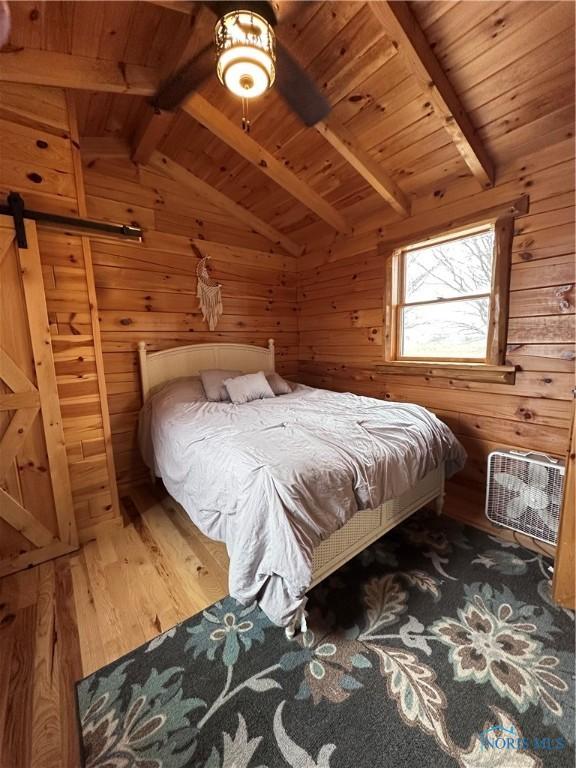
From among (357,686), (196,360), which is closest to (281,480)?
(357,686)

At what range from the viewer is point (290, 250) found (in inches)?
144

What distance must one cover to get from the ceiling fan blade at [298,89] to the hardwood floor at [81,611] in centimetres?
263

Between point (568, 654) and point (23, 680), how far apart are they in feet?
7.21

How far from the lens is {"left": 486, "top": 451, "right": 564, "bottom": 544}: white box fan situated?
174 cm

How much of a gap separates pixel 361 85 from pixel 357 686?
298cm

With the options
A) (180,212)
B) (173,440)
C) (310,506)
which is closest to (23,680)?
(173,440)

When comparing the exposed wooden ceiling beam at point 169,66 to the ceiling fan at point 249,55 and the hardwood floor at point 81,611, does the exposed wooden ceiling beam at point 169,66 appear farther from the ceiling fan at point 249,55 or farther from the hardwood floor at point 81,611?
the hardwood floor at point 81,611

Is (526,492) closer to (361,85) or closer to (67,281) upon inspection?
(361,85)

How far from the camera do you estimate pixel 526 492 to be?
72.6 inches

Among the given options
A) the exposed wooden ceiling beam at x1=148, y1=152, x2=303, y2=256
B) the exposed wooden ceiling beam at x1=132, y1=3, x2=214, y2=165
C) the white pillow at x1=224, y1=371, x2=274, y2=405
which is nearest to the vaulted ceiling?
the exposed wooden ceiling beam at x1=132, y1=3, x2=214, y2=165

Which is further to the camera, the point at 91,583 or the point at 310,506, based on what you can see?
the point at 91,583

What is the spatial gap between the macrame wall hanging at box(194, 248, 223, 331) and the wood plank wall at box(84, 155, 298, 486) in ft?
0.19

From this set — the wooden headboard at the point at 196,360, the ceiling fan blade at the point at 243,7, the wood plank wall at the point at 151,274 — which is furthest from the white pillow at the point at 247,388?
the ceiling fan blade at the point at 243,7

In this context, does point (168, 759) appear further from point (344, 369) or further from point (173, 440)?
point (344, 369)
